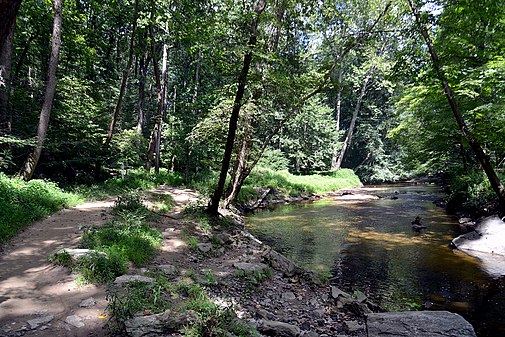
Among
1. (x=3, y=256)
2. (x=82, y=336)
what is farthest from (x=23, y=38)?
(x=82, y=336)

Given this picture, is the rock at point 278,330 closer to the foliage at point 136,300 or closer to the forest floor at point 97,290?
the forest floor at point 97,290

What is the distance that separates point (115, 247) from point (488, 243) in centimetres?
1000

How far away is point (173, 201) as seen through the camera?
11.9 metres

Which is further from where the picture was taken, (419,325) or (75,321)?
(419,325)

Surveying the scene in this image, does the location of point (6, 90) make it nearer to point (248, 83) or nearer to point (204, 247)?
point (248, 83)

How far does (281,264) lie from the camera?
710cm

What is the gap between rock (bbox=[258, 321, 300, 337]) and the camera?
403 centimetres

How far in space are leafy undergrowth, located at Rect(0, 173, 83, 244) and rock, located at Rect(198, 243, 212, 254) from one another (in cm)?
388

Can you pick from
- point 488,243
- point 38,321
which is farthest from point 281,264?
point 488,243

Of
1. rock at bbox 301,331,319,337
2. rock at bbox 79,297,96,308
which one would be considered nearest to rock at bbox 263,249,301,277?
rock at bbox 301,331,319,337

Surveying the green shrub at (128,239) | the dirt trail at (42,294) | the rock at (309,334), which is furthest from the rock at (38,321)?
the rock at (309,334)

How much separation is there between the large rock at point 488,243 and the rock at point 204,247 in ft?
22.1

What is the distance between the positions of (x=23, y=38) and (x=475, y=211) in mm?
21389

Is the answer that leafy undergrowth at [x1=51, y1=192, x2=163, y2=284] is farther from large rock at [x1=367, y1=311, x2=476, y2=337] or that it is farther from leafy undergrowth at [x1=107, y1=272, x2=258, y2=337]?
large rock at [x1=367, y1=311, x2=476, y2=337]
